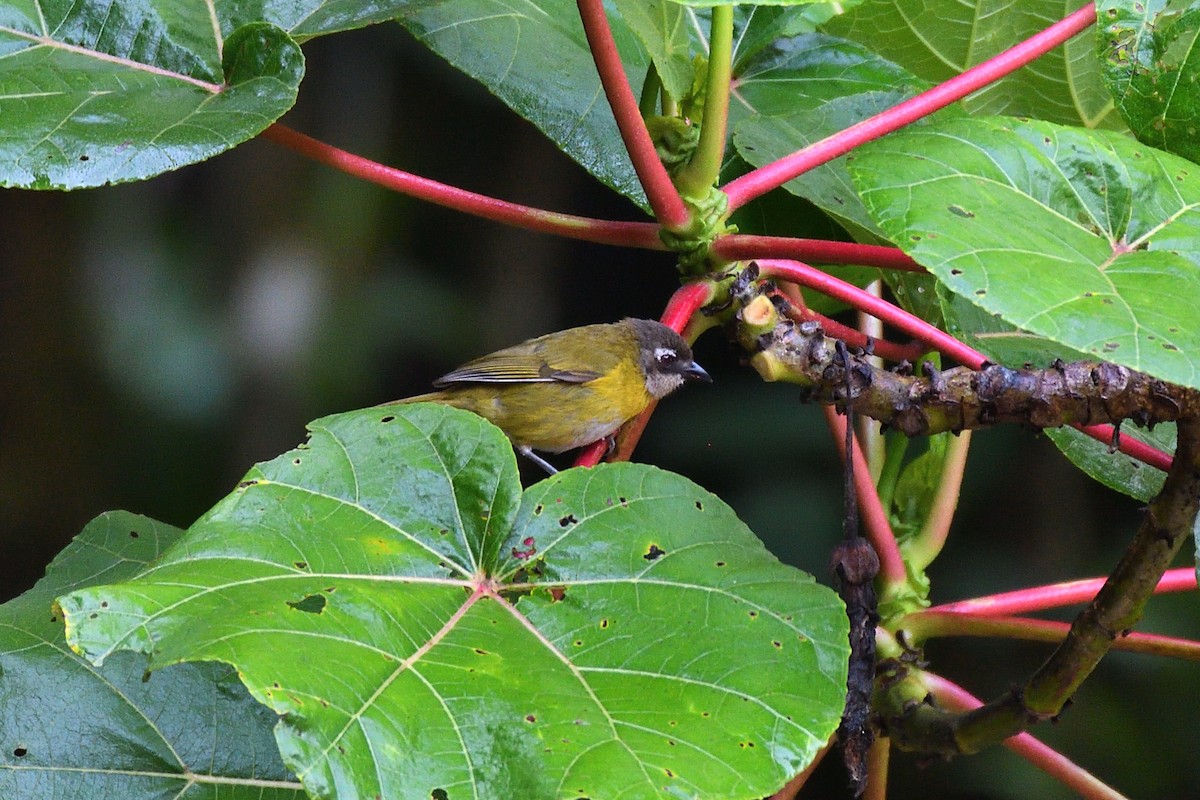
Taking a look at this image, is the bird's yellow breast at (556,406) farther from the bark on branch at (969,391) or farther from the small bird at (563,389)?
the bark on branch at (969,391)

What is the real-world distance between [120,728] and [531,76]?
1.19 metres

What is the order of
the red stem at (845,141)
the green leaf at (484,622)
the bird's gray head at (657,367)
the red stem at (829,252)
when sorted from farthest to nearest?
the bird's gray head at (657,367)
the red stem at (845,141)
the red stem at (829,252)
the green leaf at (484,622)

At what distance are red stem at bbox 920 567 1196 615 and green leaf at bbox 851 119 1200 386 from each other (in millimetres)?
597

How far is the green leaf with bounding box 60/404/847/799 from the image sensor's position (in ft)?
3.34

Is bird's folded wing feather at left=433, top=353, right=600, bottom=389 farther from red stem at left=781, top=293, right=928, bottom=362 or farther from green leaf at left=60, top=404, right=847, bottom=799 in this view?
green leaf at left=60, top=404, right=847, bottom=799

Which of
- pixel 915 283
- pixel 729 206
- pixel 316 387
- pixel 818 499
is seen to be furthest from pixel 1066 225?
pixel 316 387

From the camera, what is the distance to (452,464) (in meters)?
1.40

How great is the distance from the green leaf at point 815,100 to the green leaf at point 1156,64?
0.36 meters

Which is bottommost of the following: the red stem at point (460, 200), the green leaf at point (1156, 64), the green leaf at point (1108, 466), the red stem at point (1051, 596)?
the red stem at point (1051, 596)

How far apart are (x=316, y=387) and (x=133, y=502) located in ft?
2.25

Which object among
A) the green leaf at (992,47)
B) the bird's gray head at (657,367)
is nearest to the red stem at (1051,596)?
the green leaf at (992,47)

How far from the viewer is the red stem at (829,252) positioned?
1483mm

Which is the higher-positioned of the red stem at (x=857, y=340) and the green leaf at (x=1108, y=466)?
the red stem at (x=857, y=340)

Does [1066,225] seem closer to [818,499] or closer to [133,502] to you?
[818,499]
